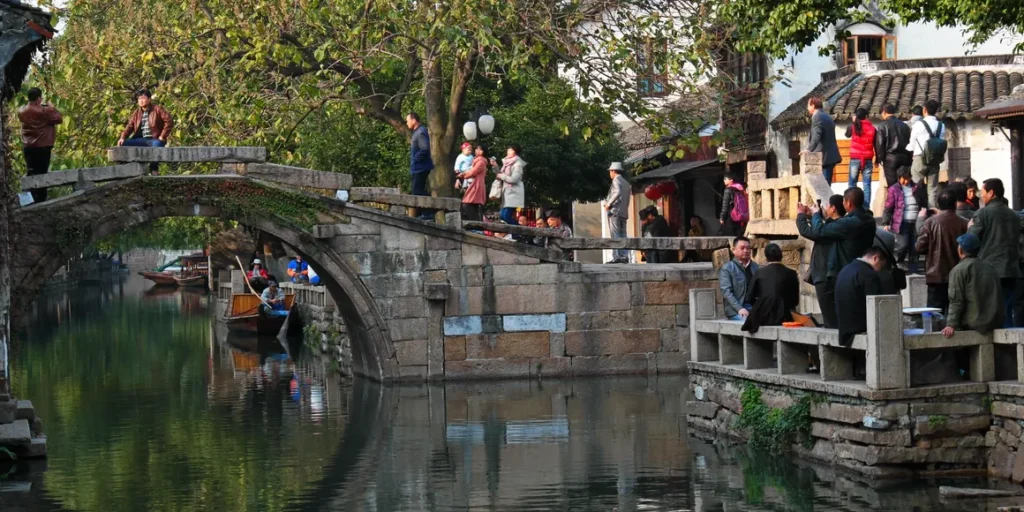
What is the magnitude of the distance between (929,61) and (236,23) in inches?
513

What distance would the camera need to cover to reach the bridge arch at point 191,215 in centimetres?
2009

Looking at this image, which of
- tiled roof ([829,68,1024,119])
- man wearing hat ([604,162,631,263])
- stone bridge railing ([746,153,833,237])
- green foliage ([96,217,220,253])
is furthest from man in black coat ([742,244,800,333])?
tiled roof ([829,68,1024,119])

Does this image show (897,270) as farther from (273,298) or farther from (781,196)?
(273,298)

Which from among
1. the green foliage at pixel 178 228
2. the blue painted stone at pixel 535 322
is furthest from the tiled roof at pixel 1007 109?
the green foliage at pixel 178 228

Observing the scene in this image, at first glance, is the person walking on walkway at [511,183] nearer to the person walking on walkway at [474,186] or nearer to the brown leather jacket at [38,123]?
the person walking on walkway at [474,186]

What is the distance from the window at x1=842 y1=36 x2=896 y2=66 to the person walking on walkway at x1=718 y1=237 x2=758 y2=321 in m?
14.3

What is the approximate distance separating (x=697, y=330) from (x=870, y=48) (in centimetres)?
1533

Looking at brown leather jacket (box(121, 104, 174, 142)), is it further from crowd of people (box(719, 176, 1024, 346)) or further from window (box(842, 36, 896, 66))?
window (box(842, 36, 896, 66))

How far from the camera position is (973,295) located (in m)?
12.5

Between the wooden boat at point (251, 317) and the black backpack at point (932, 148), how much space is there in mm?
18646

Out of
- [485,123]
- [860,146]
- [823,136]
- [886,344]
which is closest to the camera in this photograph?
[886,344]

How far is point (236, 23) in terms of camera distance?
23641mm

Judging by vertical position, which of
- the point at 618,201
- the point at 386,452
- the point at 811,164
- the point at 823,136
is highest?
the point at 823,136

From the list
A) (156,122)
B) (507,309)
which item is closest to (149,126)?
(156,122)
